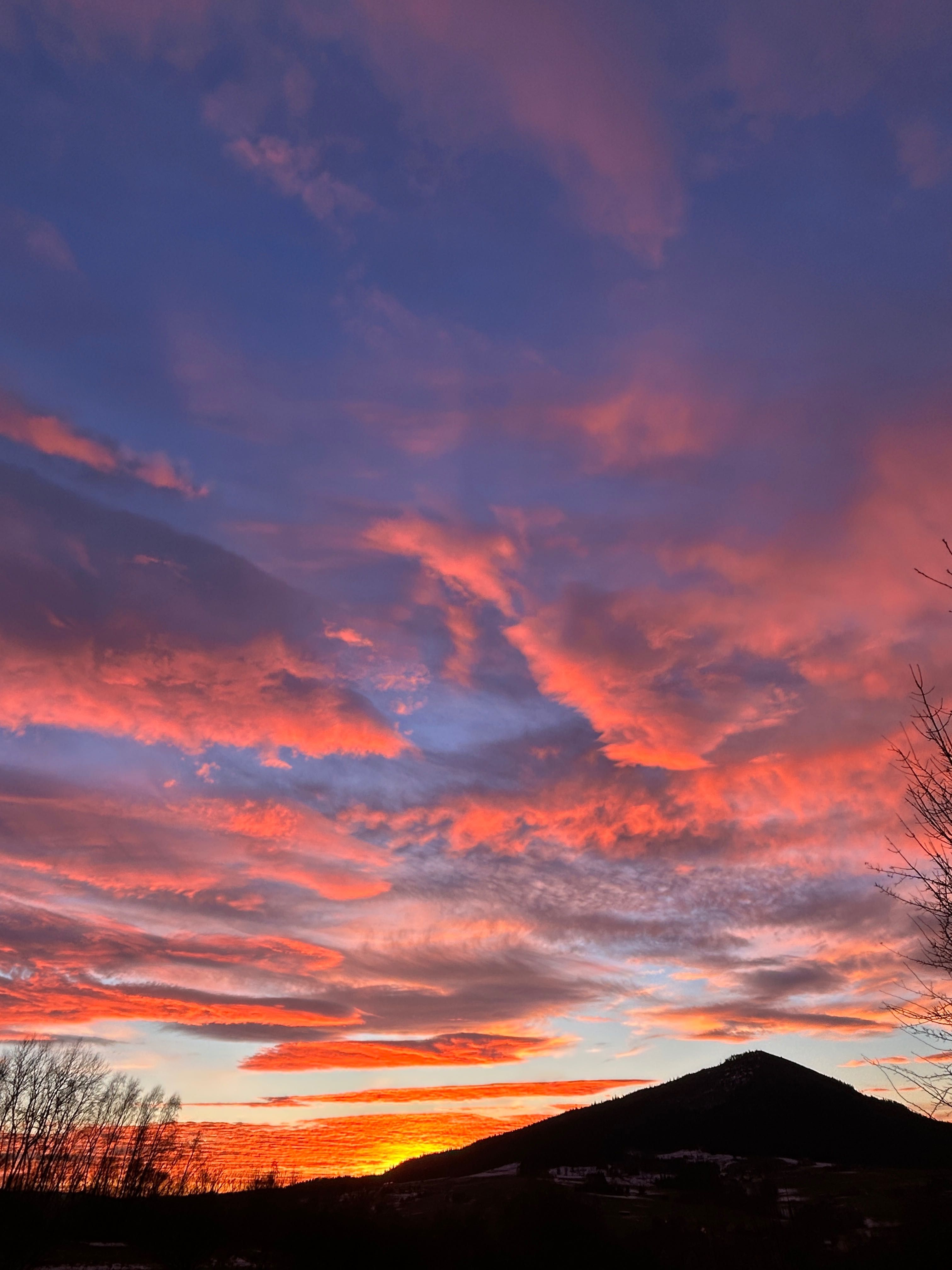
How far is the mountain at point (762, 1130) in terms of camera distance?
165000mm

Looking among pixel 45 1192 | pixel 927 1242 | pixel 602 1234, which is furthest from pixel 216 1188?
pixel 927 1242

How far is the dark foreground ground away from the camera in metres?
76.7

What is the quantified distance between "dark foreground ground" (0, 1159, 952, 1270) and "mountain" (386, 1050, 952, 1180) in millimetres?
55961

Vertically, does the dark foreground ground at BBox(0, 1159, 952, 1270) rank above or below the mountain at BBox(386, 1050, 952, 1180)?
below

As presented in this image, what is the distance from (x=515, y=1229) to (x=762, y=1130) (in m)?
114

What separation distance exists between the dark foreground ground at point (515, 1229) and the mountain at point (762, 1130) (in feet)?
184

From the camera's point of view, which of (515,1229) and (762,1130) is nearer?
(515,1229)

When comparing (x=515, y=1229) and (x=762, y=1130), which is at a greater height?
(x=762, y=1130)

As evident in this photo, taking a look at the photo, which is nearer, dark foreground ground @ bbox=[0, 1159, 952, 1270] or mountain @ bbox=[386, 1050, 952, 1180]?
dark foreground ground @ bbox=[0, 1159, 952, 1270]

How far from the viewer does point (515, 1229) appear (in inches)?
3406

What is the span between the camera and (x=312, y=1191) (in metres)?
154

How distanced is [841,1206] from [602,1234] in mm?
33031

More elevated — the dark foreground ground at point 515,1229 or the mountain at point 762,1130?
the mountain at point 762,1130

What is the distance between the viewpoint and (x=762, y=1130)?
173 meters
